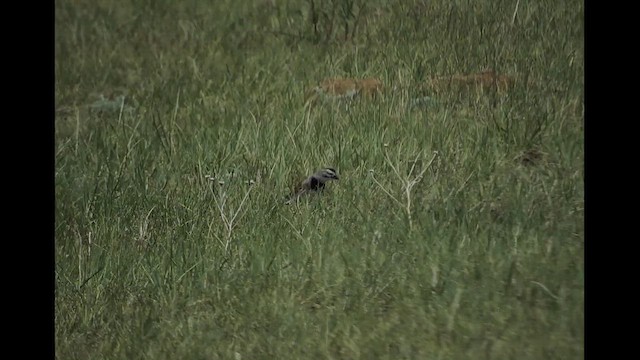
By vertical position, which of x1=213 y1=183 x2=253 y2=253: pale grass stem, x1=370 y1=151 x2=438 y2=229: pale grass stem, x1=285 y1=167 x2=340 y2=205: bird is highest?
x1=370 y1=151 x2=438 y2=229: pale grass stem

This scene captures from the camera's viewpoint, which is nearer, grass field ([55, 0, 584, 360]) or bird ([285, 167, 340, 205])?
grass field ([55, 0, 584, 360])

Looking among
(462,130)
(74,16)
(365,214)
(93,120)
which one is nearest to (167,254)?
(365,214)

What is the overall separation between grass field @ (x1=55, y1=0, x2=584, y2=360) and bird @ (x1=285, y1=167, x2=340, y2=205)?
0.19ft

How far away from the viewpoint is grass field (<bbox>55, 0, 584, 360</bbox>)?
3887 millimetres

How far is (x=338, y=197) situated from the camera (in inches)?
191

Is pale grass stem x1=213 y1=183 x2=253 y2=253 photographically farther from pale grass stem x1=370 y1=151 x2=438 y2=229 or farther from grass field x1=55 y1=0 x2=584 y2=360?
pale grass stem x1=370 y1=151 x2=438 y2=229

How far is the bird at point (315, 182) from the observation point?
4.93 meters

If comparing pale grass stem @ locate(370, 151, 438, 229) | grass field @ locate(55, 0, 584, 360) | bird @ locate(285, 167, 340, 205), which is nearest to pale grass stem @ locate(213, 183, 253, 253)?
grass field @ locate(55, 0, 584, 360)

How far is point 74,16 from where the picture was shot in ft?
28.5

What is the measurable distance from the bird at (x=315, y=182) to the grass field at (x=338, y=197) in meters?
0.06

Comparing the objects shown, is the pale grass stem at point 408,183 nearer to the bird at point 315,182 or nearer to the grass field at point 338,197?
the grass field at point 338,197

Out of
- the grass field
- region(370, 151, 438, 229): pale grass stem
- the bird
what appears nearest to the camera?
the grass field

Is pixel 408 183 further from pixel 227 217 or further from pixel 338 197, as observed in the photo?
pixel 227 217

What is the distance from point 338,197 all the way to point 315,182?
204 millimetres
